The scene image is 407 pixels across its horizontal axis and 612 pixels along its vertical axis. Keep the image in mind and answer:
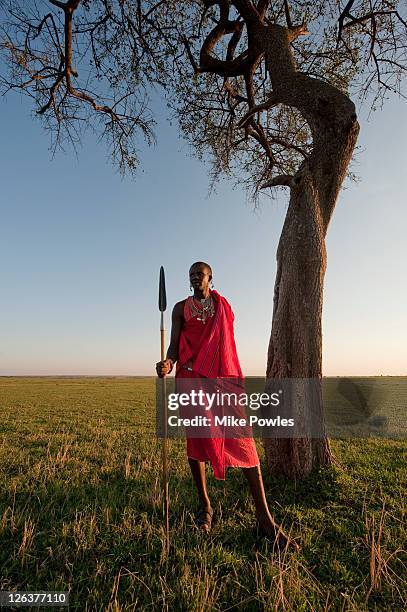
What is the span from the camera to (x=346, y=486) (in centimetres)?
477

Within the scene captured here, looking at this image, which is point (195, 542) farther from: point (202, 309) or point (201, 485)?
point (202, 309)

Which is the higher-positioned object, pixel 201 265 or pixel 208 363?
pixel 201 265

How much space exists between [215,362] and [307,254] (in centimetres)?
230

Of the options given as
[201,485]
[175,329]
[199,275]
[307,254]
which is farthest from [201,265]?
[201,485]

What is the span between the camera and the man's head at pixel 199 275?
4352mm

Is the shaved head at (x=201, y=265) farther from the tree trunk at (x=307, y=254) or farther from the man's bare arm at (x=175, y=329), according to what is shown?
the tree trunk at (x=307, y=254)

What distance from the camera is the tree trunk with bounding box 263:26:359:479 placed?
5.11 metres

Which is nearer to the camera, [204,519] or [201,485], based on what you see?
[204,519]

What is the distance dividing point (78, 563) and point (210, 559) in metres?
1.17

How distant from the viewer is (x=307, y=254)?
17.5 ft

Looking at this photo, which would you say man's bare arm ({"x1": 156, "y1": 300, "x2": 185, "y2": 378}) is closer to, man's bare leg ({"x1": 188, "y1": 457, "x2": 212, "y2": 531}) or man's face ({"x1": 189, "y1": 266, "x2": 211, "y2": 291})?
man's face ({"x1": 189, "y1": 266, "x2": 211, "y2": 291})

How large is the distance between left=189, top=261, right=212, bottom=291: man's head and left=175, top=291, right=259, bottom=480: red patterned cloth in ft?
0.57

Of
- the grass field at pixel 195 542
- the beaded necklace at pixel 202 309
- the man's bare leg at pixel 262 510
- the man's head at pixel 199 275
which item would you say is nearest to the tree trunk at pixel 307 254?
the grass field at pixel 195 542

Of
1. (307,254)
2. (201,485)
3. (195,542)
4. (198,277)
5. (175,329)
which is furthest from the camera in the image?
(307,254)
